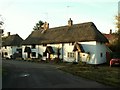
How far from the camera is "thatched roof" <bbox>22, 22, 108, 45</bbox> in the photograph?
5392cm

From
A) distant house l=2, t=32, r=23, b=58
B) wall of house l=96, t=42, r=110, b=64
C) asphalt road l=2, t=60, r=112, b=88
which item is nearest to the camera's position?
asphalt road l=2, t=60, r=112, b=88

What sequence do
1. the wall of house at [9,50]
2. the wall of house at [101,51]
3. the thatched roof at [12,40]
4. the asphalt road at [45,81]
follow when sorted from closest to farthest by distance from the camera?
the asphalt road at [45,81]
the wall of house at [101,51]
the wall of house at [9,50]
the thatched roof at [12,40]

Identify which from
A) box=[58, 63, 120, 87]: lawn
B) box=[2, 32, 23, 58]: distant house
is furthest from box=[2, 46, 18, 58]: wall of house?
box=[58, 63, 120, 87]: lawn

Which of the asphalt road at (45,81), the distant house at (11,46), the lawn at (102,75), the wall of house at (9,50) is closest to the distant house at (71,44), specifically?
the distant house at (11,46)

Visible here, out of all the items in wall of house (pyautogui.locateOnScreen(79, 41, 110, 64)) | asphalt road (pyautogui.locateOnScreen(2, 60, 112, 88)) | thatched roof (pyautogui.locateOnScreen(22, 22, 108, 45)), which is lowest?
asphalt road (pyautogui.locateOnScreen(2, 60, 112, 88))

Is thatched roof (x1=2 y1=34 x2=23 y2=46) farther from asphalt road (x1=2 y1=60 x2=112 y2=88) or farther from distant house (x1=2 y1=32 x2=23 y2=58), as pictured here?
asphalt road (x1=2 y1=60 x2=112 y2=88)

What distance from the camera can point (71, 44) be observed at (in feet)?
186

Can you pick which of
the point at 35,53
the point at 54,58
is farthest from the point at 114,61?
the point at 35,53

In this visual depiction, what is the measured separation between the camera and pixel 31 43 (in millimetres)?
68438

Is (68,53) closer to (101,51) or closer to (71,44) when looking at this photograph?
(71,44)

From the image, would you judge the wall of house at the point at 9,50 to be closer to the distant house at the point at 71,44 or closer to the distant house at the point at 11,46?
the distant house at the point at 11,46

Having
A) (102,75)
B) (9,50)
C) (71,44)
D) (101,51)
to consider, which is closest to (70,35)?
(71,44)

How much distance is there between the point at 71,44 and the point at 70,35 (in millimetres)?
2506

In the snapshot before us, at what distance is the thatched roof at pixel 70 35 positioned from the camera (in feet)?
177
